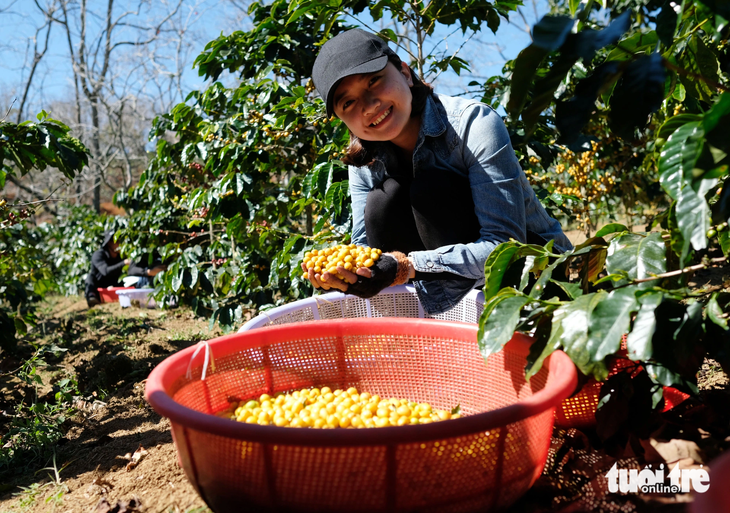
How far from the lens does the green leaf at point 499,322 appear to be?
4.01ft

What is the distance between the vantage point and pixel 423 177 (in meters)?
2.09

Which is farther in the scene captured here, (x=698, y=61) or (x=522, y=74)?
(x=698, y=61)

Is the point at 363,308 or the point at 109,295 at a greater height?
the point at 363,308

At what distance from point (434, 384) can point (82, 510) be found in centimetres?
101

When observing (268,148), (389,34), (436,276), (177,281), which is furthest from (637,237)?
(177,281)

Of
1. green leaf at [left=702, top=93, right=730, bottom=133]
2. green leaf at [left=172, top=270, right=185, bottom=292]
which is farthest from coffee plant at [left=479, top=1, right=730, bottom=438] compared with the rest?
green leaf at [left=172, top=270, right=185, bottom=292]

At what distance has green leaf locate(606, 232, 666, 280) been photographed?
1.27m

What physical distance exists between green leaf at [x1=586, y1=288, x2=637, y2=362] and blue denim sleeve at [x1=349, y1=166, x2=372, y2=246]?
54.2 inches

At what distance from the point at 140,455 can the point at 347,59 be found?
4.70 ft

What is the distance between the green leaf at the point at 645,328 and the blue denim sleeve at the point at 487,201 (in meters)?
0.81

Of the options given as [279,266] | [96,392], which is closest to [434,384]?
[279,266]

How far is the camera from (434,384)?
171 cm

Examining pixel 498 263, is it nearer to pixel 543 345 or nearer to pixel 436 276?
pixel 543 345

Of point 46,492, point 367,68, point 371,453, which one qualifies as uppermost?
point 367,68
